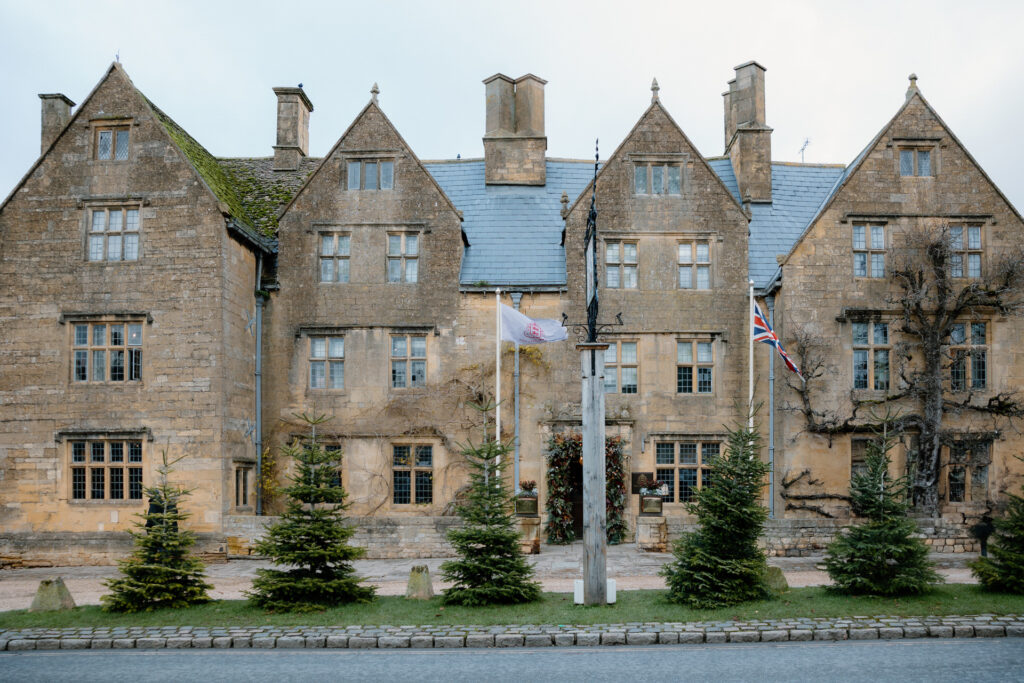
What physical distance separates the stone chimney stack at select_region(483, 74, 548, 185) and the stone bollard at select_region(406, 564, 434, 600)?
1624 centimetres

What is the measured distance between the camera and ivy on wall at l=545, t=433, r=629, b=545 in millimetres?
24484

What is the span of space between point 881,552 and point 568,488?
35.5 ft

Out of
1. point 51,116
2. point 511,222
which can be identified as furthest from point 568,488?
point 51,116

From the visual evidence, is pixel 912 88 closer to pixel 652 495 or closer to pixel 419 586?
pixel 652 495

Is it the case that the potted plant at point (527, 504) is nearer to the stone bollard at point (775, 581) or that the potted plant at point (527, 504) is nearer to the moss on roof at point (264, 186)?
the stone bollard at point (775, 581)

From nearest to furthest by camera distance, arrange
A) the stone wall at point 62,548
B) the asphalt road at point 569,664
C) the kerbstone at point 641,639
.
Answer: the asphalt road at point 569,664 < the kerbstone at point 641,639 < the stone wall at point 62,548

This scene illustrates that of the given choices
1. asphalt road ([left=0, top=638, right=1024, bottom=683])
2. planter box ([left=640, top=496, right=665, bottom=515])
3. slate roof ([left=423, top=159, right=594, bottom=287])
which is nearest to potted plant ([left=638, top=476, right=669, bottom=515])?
planter box ([left=640, top=496, right=665, bottom=515])

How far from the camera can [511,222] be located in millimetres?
27719

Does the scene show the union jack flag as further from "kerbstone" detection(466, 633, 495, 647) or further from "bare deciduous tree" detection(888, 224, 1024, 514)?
"kerbstone" detection(466, 633, 495, 647)

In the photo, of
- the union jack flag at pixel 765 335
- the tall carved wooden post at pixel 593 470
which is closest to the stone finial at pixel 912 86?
the union jack flag at pixel 765 335

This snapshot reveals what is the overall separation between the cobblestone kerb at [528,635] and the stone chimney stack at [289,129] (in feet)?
65.1

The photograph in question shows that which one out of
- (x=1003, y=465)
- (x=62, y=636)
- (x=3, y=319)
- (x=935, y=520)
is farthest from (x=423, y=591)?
(x=1003, y=465)

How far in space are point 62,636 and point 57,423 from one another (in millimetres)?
11756

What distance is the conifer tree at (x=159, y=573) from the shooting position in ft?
47.8
